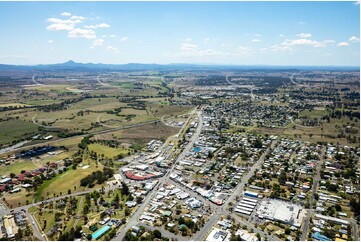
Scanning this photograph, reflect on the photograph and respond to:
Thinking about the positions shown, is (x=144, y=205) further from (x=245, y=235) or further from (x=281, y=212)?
(x=281, y=212)

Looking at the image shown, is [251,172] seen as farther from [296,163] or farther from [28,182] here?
[28,182]

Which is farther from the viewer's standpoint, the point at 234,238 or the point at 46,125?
the point at 46,125

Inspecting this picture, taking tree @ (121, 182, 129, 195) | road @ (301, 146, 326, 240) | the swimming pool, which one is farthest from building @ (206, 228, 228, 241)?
tree @ (121, 182, 129, 195)

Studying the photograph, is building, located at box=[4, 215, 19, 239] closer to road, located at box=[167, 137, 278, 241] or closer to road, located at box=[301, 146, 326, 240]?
road, located at box=[167, 137, 278, 241]

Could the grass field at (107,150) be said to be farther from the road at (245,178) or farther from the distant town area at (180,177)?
the road at (245,178)

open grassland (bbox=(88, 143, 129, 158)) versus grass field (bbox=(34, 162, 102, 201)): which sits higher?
open grassland (bbox=(88, 143, 129, 158))

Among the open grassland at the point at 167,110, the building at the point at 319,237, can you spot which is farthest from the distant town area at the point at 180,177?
the open grassland at the point at 167,110

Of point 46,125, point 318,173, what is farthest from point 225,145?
point 46,125
